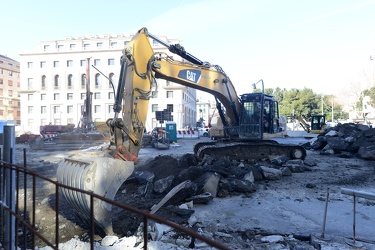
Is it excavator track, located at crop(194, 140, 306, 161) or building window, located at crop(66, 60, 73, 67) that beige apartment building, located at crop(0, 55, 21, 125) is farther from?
excavator track, located at crop(194, 140, 306, 161)

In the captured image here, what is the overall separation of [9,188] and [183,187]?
367 cm

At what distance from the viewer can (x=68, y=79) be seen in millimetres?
61875

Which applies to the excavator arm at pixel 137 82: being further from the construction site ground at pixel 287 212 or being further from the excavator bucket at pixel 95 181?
the construction site ground at pixel 287 212

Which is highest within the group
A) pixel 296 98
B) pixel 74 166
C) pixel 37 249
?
pixel 296 98

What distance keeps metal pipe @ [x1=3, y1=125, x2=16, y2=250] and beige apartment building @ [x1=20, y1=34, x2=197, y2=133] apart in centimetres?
5525

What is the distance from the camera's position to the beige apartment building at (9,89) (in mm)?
69875

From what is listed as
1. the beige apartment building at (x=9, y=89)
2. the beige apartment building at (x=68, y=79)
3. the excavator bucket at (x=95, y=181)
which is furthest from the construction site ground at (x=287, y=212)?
the beige apartment building at (x=9, y=89)

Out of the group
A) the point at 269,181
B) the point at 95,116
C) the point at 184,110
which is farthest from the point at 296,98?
the point at 269,181

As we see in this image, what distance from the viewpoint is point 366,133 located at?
14664 mm

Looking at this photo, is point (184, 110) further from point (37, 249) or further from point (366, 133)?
point (37, 249)

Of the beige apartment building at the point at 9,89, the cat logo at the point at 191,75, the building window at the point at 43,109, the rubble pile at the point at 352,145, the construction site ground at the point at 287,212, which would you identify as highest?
the beige apartment building at the point at 9,89

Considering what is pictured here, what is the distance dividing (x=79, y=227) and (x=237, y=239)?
9.02ft

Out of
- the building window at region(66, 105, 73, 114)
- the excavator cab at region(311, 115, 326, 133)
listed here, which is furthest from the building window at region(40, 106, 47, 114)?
the excavator cab at region(311, 115, 326, 133)

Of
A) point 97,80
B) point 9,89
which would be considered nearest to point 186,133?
point 97,80
